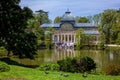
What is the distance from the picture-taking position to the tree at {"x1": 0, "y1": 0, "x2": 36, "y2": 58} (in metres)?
28.5

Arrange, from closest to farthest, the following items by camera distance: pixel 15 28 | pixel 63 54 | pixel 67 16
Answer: pixel 15 28 → pixel 63 54 → pixel 67 16

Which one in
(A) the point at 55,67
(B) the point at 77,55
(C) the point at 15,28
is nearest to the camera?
(A) the point at 55,67

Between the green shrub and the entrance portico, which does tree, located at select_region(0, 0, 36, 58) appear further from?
the entrance portico

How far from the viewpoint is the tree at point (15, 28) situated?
93.5 feet

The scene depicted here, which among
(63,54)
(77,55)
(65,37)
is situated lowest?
(63,54)

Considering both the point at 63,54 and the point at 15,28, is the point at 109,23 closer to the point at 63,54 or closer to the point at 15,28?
the point at 63,54

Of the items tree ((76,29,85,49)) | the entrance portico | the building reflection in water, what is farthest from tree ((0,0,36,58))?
the entrance portico

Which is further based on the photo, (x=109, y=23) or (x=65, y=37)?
(x=65, y=37)

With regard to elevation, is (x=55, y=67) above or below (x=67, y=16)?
below

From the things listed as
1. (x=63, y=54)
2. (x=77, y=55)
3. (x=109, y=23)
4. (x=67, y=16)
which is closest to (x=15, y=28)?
(x=77, y=55)

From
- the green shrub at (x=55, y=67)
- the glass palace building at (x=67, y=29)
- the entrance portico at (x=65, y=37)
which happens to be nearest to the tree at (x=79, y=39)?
the entrance portico at (x=65, y=37)

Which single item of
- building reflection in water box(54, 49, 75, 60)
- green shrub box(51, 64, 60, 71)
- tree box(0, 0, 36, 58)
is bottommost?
building reflection in water box(54, 49, 75, 60)

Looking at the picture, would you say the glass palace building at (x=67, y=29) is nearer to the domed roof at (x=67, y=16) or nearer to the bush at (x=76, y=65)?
the domed roof at (x=67, y=16)

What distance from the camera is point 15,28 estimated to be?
95.3ft
